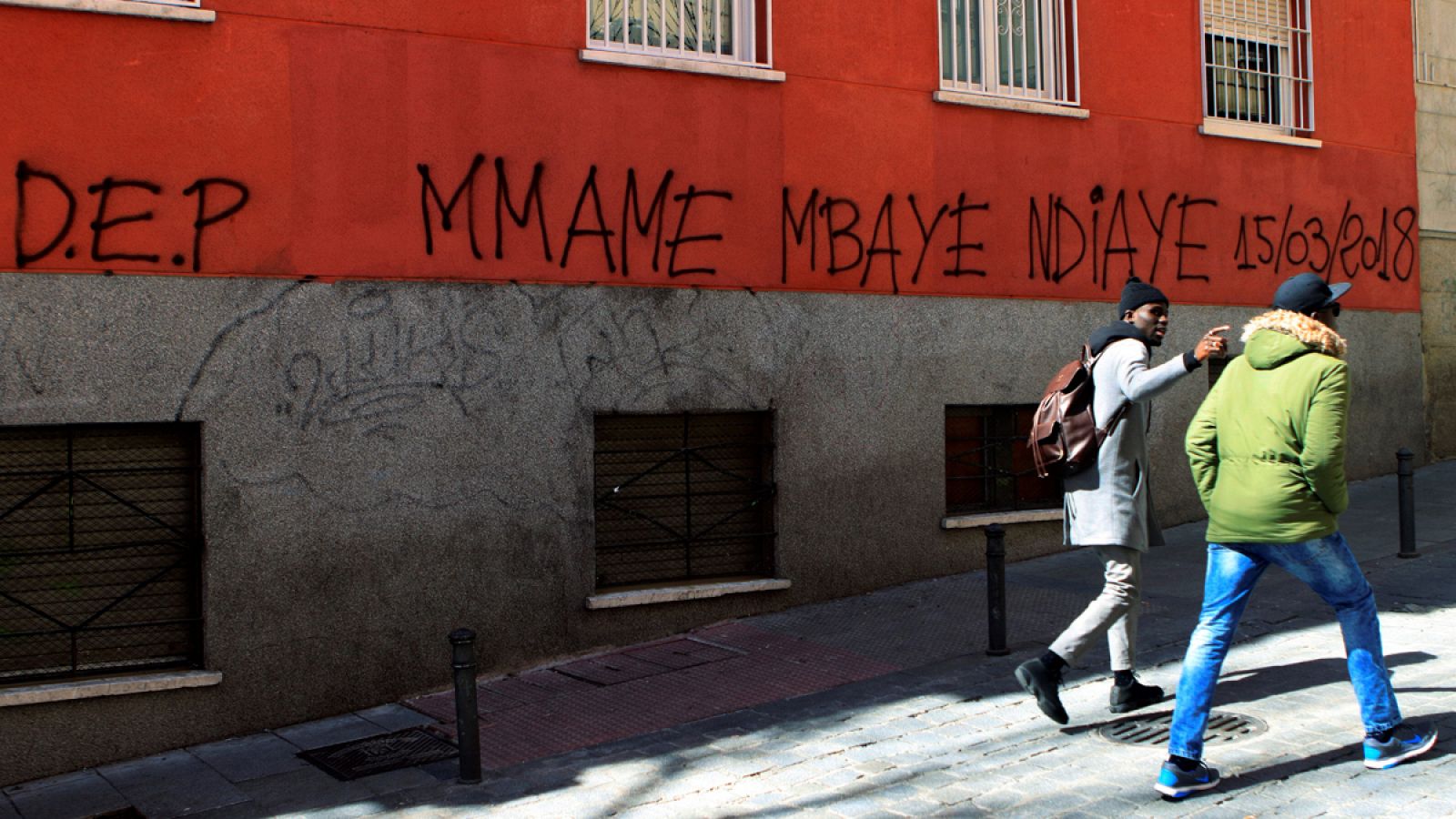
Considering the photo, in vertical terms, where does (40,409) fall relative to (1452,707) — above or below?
above

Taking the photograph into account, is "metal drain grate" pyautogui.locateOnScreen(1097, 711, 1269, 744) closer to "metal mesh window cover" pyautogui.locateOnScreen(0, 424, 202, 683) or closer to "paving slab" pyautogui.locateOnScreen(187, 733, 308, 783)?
"paving slab" pyautogui.locateOnScreen(187, 733, 308, 783)

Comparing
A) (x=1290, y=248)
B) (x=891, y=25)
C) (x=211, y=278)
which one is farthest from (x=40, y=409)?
(x=1290, y=248)

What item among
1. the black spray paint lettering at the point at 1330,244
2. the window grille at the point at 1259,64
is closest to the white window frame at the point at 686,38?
the window grille at the point at 1259,64

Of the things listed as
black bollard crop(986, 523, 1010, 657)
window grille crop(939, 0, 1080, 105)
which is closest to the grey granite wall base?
window grille crop(939, 0, 1080, 105)

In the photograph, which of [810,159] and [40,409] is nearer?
[40,409]

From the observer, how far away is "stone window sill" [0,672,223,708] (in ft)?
22.0

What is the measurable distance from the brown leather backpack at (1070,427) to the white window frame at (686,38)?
3.78 meters

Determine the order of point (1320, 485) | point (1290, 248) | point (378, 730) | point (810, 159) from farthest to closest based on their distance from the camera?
point (1290, 248)
point (810, 159)
point (378, 730)
point (1320, 485)

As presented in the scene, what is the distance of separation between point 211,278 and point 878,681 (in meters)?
4.26

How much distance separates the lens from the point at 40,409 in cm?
687

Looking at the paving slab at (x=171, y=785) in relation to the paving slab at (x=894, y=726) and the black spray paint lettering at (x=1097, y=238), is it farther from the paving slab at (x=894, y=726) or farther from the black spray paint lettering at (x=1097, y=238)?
the black spray paint lettering at (x=1097, y=238)

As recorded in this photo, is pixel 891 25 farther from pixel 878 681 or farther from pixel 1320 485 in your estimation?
pixel 1320 485

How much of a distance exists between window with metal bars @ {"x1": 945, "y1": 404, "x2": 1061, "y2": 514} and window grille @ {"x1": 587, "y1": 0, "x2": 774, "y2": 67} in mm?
3095

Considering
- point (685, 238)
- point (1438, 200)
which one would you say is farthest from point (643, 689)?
point (1438, 200)
